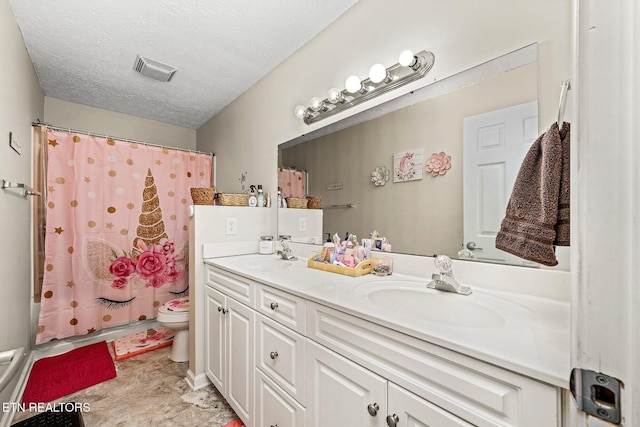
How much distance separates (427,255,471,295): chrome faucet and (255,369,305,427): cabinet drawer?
69 centimetres

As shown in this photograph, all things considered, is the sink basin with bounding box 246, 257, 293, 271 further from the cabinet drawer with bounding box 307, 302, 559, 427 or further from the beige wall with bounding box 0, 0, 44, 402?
the beige wall with bounding box 0, 0, 44, 402

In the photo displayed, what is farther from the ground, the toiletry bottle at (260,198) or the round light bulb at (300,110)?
the round light bulb at (300,110)

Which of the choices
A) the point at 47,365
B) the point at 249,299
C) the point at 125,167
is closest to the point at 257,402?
the point at 249,299

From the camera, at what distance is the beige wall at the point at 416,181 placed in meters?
1.11

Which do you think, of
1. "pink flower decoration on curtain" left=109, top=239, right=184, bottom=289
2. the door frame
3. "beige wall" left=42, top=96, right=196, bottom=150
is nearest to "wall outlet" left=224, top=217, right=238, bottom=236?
Answer: "pink flower decoration on curtain" left=109, top=239, right=184, bottom=289

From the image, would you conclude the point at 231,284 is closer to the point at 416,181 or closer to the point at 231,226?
the point at 231,226

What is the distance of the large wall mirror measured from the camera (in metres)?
1.03

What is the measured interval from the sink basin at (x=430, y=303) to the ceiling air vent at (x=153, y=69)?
2.25m

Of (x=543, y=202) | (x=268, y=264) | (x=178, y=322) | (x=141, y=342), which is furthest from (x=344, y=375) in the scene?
(x=141, y=342)

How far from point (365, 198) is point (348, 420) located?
3.34 feet

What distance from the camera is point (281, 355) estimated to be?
112 cm

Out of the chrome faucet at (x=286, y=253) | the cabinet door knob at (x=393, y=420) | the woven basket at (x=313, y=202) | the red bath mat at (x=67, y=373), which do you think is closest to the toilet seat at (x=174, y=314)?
the red bath mat at (x=67, y=373)

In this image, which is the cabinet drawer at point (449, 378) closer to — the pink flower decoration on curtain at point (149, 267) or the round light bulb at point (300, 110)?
the round light bulb at point (300, 110)

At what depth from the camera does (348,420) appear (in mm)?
856
